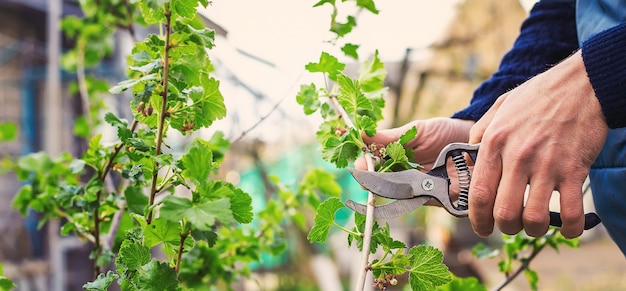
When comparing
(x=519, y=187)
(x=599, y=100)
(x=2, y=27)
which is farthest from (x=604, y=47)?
(x=2, y=27)

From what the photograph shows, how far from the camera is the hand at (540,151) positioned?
2.41 feet

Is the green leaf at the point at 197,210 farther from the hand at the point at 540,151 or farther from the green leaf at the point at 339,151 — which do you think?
the hand at the point at 540,151

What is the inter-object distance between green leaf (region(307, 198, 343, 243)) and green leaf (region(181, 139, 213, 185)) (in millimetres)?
161

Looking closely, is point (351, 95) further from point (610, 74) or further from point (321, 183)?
point (321, 183)

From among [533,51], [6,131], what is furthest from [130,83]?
[6,131]

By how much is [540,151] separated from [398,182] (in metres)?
0.19

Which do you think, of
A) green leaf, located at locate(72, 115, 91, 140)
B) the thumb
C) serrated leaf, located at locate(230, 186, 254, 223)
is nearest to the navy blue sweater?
the thumb

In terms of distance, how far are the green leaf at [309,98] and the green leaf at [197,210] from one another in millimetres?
327

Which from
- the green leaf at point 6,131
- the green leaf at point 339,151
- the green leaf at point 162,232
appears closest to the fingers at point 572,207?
the green leaf at point 339,151

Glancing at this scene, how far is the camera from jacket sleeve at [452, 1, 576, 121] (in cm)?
114

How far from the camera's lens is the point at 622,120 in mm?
741

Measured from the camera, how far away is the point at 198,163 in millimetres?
671

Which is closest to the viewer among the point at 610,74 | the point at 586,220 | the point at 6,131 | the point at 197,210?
the point at 197,210

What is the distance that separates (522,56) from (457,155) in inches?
16.5
